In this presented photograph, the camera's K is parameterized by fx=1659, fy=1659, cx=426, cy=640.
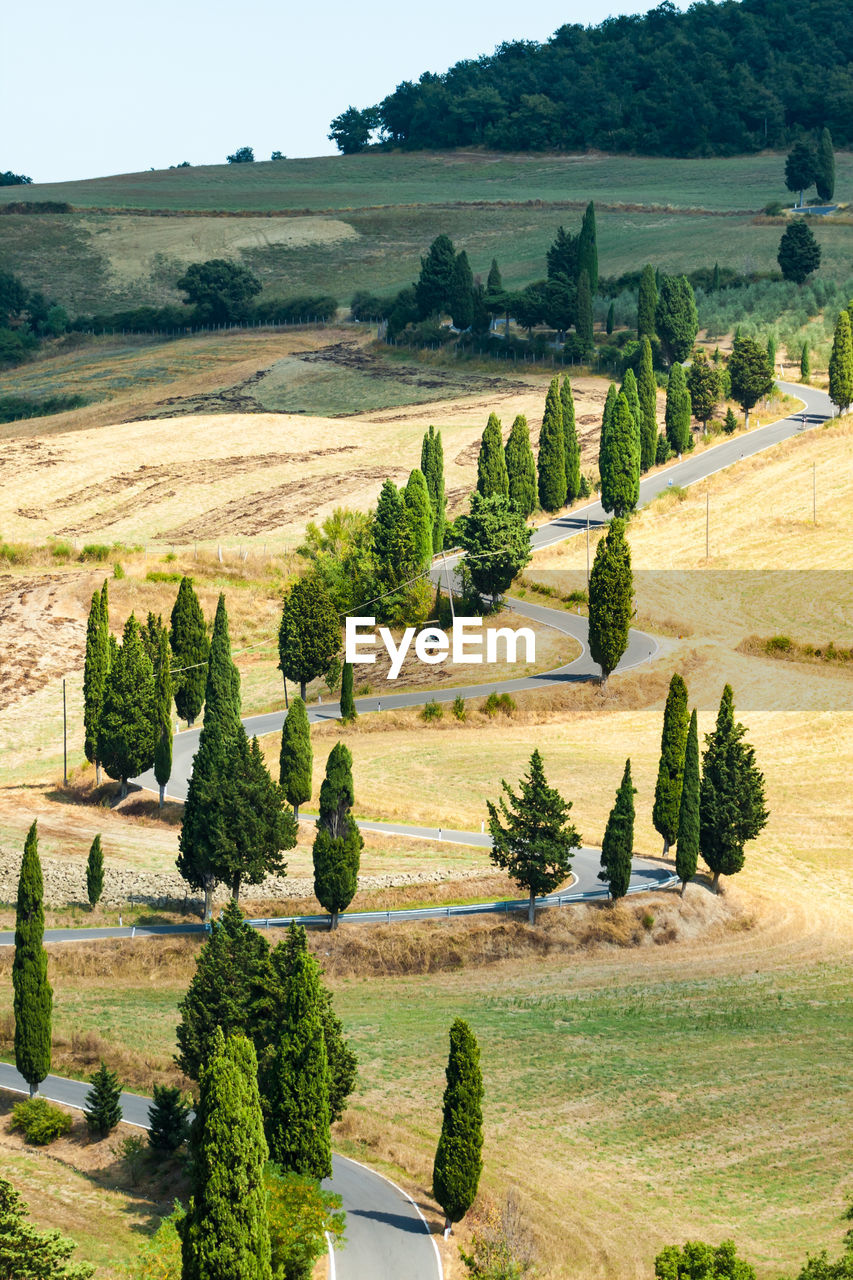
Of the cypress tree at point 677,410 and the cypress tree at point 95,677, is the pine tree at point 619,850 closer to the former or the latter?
the cypress tree at point 95,677

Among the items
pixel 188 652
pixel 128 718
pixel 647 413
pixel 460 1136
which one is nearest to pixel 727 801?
pixel 128 718

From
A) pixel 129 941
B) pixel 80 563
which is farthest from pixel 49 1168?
pixel 80 563

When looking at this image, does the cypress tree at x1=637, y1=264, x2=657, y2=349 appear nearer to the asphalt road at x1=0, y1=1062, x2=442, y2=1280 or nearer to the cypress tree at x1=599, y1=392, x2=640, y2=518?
the cypress tree at x1=599, y1=392, x2=640, y2=518

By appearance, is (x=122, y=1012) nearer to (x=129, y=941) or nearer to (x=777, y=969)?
(x=129, y=941)

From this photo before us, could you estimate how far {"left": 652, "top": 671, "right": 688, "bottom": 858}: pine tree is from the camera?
2766 inches

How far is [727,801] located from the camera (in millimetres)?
69062

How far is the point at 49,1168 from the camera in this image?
141 ft

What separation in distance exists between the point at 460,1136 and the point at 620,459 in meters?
Result: 84.0

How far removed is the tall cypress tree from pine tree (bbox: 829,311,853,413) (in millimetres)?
74068

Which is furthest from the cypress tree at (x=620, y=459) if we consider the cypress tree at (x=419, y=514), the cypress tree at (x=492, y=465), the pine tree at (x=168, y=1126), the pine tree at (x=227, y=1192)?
the pine tree at (x=227, y=1192)

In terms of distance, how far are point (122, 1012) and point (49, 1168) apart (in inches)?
508

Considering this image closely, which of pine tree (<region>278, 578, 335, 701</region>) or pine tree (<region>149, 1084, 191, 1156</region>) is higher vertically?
pine tree (<region>278, 578, 335, 701</region>)

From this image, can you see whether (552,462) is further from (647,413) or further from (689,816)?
(689,816)

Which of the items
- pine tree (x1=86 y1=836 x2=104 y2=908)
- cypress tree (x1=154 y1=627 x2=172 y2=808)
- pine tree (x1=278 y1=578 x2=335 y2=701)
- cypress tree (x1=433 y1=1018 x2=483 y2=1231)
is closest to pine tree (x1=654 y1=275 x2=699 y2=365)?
pine tree (x1=278 y1=578 x2=335 y2=701)
